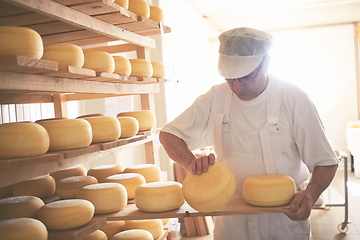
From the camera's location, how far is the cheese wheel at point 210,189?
1.48m

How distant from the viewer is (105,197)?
5.61 ft

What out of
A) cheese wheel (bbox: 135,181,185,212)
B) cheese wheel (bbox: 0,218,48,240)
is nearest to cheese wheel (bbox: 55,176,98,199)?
cheese wheel (bbox: 135,181,185,212)

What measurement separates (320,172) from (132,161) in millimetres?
2555

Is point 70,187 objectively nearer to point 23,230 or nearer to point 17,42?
point 23,230

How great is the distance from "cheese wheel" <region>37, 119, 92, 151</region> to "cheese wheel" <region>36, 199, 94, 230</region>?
25cm

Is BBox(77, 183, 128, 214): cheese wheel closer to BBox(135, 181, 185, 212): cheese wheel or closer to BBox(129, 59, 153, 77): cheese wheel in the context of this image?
BBox(135, 181, 185, 212): cheese wheel

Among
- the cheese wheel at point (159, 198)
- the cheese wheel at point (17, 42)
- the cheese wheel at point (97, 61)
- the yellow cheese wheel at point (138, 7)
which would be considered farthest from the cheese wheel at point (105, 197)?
the yellow cheese wheel at point (138, 7)

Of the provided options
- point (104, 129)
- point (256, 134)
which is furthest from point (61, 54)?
point (256, 134)

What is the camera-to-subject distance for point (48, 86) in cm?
140

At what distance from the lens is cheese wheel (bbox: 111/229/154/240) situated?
1.89m

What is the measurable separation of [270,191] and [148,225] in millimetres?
865

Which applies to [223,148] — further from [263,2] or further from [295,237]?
[263,2]

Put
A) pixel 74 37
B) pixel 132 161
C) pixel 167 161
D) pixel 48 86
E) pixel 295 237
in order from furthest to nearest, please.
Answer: pixel 167 161 < pixel 132 161 < pixel 74 37 < pixel 295 237 < pixel 48 86

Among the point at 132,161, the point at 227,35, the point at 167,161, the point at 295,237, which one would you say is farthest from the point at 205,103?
the point at 167,161
